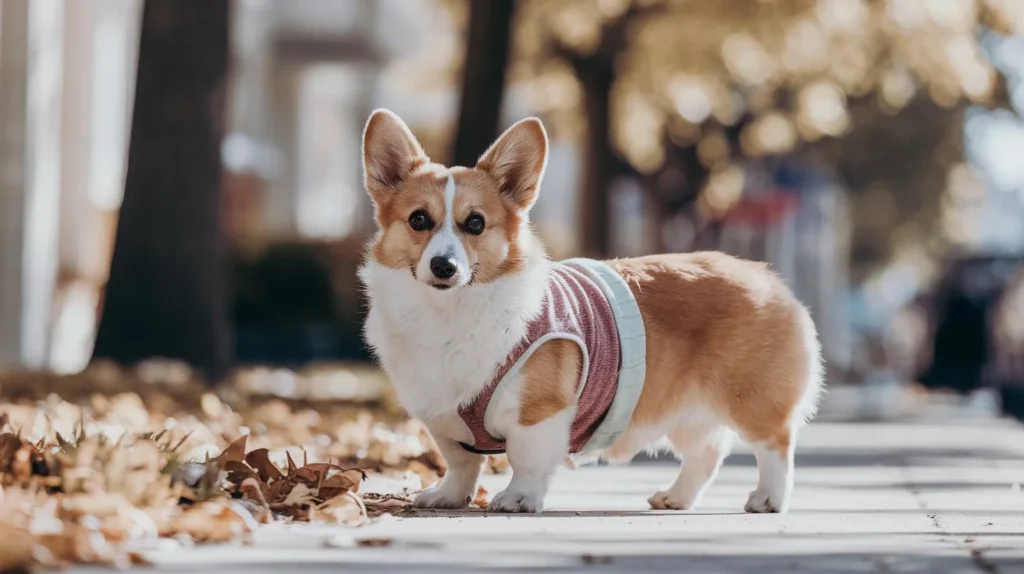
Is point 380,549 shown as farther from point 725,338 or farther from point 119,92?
point 119,92

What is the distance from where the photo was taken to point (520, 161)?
6.11 metres

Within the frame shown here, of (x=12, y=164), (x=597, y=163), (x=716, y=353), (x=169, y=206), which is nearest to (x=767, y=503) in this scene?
(x=716, y=353)

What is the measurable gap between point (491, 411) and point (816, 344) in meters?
1.54

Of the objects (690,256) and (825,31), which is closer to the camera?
(690,256)

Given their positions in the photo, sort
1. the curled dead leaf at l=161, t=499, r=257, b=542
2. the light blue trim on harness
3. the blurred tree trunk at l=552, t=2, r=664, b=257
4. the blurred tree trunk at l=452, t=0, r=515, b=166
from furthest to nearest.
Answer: the blurred tree trunk at l=552, t=2, r=664, b=257, the blurred tree trunk at l=452, t=0, r=515, b=166, the light blue trim on harness, the curled dead leaf at l=161, t=499, r=257, b=542

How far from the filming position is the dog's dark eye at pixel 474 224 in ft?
19.0

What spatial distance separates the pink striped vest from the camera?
19.0 ft

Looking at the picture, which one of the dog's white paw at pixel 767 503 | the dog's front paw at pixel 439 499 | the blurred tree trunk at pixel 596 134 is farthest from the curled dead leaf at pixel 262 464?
the blurred tree trunk at pixel 596 134

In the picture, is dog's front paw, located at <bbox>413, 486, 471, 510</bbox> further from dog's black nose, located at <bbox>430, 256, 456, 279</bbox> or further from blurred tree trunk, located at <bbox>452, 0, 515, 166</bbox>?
blurred tree trunk, located at <bbox>452, 0, 515, 166</bbox>

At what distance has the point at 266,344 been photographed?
1897cm

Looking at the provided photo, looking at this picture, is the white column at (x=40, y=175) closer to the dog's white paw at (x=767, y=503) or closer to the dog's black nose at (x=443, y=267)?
the dog's white paw at (x=767, y=503)

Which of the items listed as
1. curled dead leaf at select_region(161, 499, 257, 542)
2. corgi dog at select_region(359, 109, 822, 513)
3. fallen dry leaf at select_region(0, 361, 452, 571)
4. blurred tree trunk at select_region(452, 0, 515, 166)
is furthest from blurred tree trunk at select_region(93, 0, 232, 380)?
curled dead leaf at select_region(161, 499, 257, 542)

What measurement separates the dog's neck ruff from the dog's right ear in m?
0.66

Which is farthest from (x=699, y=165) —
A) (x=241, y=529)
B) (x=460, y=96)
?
(x=241, y=529)
